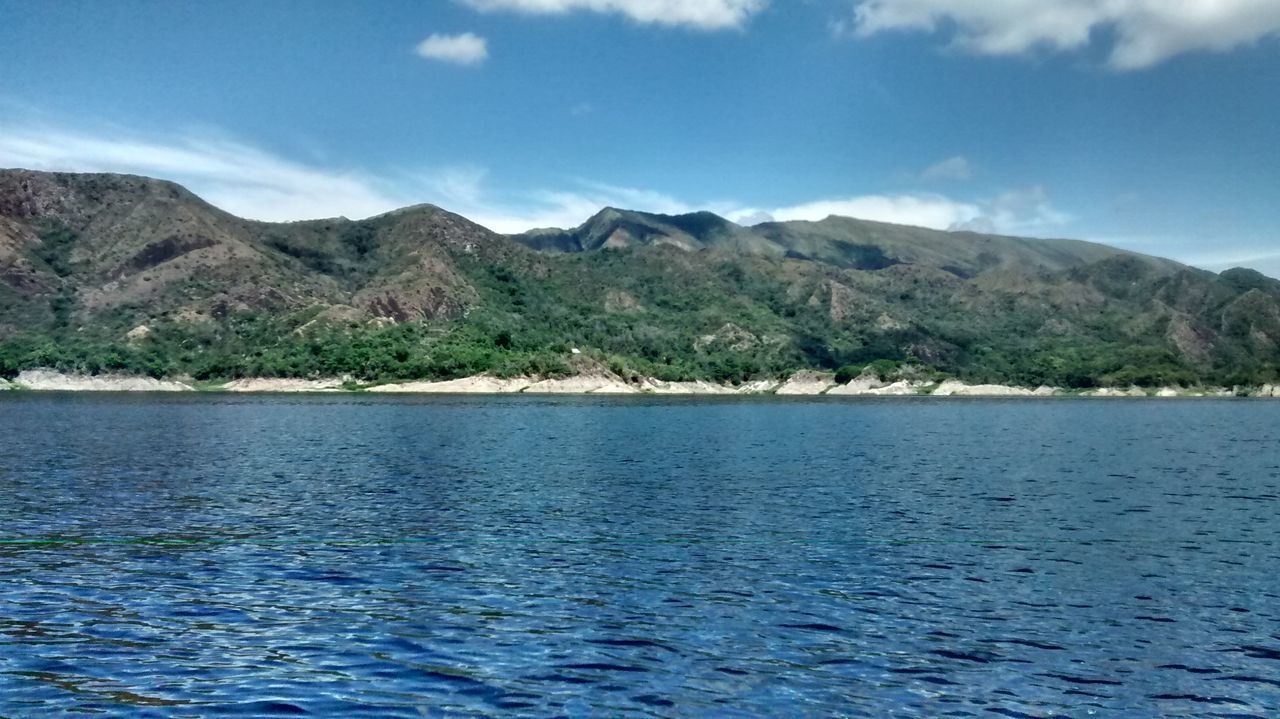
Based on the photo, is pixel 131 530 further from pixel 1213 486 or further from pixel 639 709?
pixel 1213 486

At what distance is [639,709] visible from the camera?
16.6 m

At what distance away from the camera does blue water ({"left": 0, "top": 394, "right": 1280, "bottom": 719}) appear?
1775cm

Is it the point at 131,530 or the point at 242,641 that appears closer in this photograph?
the point at 242,641

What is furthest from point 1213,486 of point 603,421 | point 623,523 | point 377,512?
point 603,421

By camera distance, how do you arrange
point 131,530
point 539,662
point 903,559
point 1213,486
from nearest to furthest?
point 539,662 < point 903,559 < point 131,530 < point 1213,486

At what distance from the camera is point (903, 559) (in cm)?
3188

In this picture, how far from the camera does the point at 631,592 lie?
86.6ft

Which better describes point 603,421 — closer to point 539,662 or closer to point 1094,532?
point 1094,532

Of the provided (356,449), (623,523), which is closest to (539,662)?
(623,523)

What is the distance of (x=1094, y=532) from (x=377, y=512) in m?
30.2

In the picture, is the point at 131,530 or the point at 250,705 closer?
the point at 250,705

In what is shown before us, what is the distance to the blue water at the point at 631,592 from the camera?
699 inches

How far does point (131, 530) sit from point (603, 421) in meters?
94.9

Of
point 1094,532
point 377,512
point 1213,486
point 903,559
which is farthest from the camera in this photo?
point 1213,486
